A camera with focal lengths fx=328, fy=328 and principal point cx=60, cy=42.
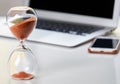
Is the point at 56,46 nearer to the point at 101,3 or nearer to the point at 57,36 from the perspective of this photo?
the point at 57,36

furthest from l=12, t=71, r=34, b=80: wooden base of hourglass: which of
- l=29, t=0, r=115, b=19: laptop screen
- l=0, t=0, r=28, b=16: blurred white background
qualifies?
l=0, t=0, r=28, b=16: blurred white background

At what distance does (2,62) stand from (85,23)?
0.38m

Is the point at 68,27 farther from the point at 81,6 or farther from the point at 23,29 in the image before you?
the point at 23,29

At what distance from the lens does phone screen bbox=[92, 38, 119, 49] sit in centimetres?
89

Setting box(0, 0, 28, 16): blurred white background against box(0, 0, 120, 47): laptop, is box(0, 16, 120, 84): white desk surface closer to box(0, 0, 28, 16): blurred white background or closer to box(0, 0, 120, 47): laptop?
box(0, 0, 120, 47): laptop

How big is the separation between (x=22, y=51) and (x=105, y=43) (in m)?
0.24

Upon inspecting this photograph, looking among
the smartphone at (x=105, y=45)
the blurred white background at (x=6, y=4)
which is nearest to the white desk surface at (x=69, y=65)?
the smartphone at (x=105, y=45)

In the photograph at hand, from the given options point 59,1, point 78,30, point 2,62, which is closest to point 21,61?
point 2,62

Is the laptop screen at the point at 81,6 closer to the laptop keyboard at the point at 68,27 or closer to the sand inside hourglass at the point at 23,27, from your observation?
the laptop keyboard at the point at 68,27

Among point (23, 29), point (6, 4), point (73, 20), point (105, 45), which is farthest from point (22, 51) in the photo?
point (6, 4)

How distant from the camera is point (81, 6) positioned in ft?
3.66

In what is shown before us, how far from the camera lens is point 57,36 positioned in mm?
982

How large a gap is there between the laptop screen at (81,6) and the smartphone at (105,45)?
135 mm

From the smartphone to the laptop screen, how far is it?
13 centimetres
